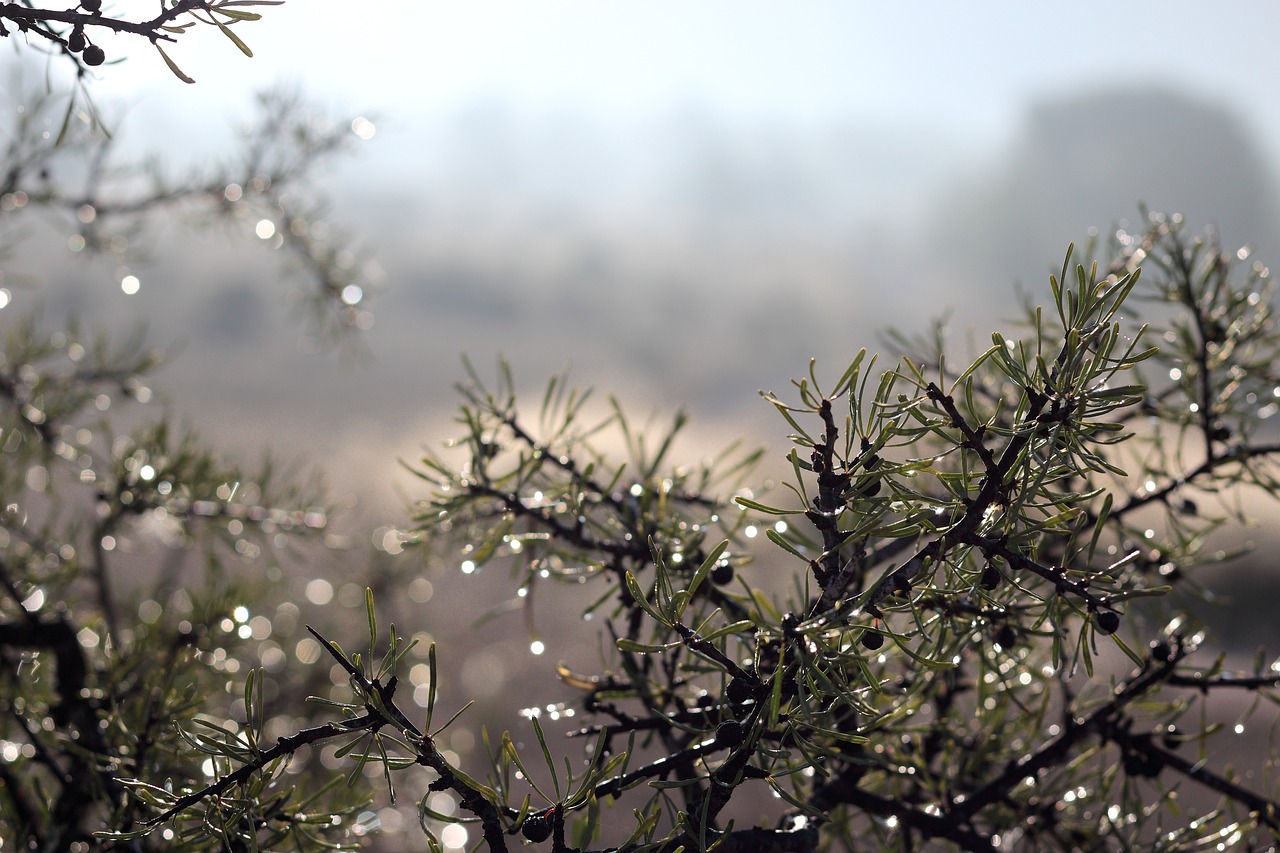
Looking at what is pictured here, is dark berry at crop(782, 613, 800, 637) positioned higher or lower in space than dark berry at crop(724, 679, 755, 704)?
higher

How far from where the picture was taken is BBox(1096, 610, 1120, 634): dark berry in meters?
0.17

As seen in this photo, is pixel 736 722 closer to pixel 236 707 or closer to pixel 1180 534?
pixel 1180 534

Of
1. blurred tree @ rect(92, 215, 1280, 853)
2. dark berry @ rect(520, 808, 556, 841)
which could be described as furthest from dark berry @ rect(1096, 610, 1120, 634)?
dark berry @ rect(520, 808, 556, 841)

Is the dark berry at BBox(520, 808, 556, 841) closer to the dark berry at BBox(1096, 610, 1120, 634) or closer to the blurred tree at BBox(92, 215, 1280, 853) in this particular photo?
the blurred tree at BBox(92, 215, 1280, 853)

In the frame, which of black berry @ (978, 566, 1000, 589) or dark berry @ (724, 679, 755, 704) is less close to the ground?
black berry @ (978, 566, 1000, 589)

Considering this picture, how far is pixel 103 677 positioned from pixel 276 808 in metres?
0.15

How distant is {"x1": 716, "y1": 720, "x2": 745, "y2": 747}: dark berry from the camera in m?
0.17

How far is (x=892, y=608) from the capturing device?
17 cm

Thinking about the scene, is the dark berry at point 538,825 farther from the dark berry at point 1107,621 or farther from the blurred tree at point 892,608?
the dark berry at point 1107,621

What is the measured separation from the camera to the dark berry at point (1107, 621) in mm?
168

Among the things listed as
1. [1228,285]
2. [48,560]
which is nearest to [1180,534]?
[1228,285]

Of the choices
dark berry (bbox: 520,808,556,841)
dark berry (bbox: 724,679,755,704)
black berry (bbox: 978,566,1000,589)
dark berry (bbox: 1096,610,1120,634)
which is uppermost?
black berry (bbox: 978,566,1000,589)

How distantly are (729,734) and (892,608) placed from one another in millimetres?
39

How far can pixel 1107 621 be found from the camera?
0.17m
